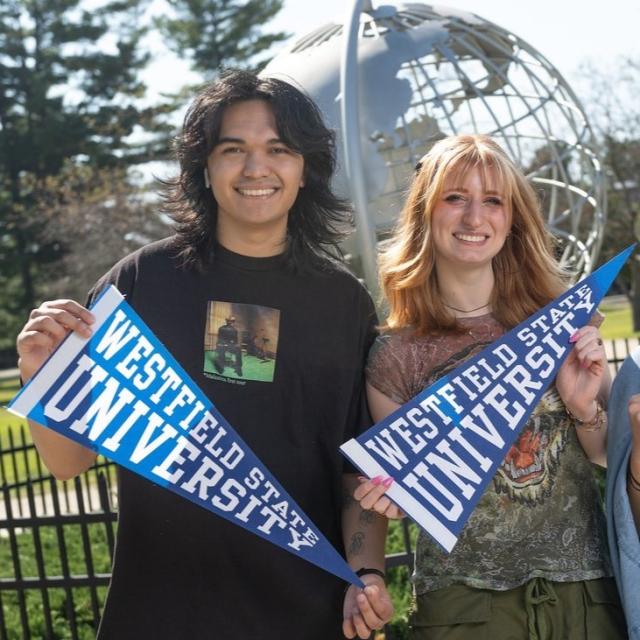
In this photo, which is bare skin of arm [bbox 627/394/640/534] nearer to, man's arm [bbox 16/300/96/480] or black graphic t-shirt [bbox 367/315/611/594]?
black graphic t-shirt [bbox 367/315/611/594]

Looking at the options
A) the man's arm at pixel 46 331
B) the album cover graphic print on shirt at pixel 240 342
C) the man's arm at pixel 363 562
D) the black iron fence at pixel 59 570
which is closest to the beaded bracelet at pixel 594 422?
the man's arm at pixel 363 562

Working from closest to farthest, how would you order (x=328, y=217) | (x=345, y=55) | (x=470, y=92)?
(x=328, y=217), (x=345, y=55), (x=470, y=92)

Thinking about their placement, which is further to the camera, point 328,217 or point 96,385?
point 328,217

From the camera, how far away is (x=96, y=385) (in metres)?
2.40

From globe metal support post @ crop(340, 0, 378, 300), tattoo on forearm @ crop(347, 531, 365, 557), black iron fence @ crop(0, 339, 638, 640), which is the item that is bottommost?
black iron fence @ crop(0, 339, 638, 640)

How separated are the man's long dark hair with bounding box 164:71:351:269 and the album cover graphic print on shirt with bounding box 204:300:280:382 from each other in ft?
0.52

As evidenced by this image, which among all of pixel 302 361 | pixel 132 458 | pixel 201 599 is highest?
pixel 302 361

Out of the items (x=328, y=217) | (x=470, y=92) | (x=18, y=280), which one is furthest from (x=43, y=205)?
(x=328, y=217)

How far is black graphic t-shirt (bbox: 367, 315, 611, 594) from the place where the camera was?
93.9 inches

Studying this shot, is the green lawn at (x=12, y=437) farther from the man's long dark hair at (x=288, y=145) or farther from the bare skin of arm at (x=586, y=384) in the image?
the bare skin of arm at (x=586, y=384)

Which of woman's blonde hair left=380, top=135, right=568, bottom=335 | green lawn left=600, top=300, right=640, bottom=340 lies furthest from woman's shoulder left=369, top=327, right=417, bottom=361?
green lawn left=600, top=300, right=640, bottom=340

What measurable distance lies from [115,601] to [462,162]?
1458mm

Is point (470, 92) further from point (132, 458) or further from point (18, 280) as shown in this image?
point (18, 280)

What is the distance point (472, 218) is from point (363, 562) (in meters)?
0.94
